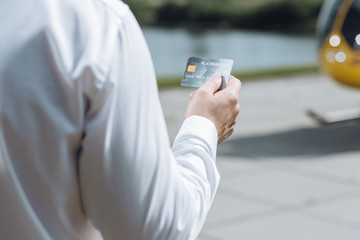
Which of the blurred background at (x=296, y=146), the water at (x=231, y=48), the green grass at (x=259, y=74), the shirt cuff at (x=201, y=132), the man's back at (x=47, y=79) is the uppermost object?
the man's back at (x=47, y=79)

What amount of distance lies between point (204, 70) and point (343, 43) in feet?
21.9

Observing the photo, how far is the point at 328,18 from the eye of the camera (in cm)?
857

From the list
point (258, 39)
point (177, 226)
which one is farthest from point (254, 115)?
point (258, 39)

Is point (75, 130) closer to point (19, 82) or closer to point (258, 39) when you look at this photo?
Result: point (19, 82)

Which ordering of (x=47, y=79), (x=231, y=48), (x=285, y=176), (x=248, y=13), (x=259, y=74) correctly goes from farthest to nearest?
(x=248, y=13)
(x=231, y=48)
(x=259, y=74)
(x=285, y=176)
(x=47, y=79)

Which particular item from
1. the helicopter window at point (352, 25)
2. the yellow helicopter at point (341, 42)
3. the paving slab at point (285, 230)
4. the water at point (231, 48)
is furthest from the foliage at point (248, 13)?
the paving slab at point (285, 230)

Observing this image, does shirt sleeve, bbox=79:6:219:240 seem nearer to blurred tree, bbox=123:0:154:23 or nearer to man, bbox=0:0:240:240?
man, bbox=0:0:240:240

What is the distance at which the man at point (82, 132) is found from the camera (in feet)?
4.39

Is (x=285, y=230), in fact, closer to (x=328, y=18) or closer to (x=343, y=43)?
(x=343, y=43)

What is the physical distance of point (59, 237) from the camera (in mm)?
1467

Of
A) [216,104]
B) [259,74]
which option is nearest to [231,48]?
[259,74]

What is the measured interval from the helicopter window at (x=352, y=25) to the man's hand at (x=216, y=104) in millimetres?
6687

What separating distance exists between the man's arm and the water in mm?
15137

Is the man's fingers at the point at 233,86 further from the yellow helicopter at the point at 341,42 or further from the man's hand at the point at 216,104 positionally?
the yellow helicopter at the point at 341,42
